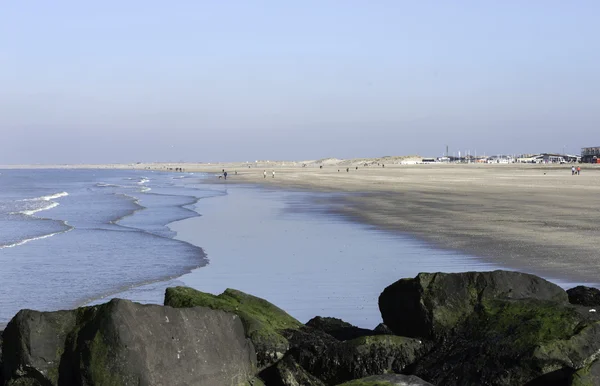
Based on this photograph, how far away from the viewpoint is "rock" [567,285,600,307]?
1068 centimetres

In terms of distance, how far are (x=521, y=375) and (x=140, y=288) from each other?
12.3m

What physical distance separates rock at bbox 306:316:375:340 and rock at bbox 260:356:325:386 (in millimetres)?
1973

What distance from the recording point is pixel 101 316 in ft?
23.9

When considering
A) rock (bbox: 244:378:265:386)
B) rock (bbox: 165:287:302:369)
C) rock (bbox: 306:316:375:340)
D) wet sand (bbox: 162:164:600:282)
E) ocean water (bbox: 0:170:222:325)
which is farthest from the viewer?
wet sand (bbox: 162:164:600:282)

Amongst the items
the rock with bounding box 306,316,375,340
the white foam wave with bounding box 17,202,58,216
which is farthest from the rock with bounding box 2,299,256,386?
the white foam wave with bounding box 17,202,58,216

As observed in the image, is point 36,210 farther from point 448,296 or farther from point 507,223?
point 448,296

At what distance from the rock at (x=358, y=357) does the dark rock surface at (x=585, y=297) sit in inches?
110

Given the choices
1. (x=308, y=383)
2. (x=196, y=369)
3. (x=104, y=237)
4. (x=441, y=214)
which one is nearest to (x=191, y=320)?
(x=196, y=369)

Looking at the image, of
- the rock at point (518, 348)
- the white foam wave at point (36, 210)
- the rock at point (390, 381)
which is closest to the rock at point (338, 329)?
the rock at point (518, 348)

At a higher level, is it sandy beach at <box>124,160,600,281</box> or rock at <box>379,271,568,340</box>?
rock at <box>379,271,568,340</box>

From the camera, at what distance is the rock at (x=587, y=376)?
716cm

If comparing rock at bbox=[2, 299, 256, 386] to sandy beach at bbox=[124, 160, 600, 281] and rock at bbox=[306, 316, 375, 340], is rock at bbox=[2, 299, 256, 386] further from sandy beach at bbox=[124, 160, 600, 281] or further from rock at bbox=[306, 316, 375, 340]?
sandy beach at bbox=[124, 160, 600, 281]

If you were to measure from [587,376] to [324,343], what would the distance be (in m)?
3.00

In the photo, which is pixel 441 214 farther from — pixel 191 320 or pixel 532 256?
pixel 191 320
